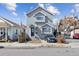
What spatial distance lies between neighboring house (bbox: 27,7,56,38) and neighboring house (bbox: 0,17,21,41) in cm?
41

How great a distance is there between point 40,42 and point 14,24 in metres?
1.06

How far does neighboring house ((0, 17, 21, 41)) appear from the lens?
9.88 m

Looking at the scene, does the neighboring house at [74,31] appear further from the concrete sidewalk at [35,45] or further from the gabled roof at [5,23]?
the gabled roof at [5,23]

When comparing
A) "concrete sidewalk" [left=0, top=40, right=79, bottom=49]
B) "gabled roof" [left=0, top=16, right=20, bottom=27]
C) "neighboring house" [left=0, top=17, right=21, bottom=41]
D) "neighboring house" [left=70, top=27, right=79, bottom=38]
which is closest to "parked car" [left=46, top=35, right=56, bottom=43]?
"concrete sidewalk" [left=0, top=40, right=79, bottom=49]

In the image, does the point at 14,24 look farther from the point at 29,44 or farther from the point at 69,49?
the point at 69,49

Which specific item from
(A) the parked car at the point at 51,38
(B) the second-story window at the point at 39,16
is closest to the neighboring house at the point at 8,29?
(B) the second-story window at the point at 39,16

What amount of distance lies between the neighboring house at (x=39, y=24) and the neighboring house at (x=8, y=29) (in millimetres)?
406

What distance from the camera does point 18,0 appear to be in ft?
31.9

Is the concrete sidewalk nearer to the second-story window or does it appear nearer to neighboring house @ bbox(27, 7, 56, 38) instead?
neighboring house @ bbox(27, 7, 56, 38)

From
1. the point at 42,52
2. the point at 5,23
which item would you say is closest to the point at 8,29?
the point at 5,23

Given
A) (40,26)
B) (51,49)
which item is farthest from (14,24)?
(51,49)

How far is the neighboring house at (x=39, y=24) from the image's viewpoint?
986cm

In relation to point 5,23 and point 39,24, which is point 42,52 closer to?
point 39,24

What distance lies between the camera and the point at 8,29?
994cm
